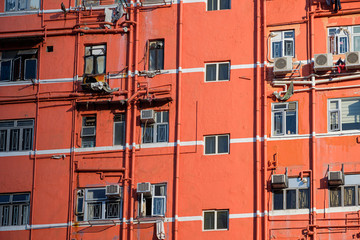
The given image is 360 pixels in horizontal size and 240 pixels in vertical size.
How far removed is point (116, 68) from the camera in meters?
35.0

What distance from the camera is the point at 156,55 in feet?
115

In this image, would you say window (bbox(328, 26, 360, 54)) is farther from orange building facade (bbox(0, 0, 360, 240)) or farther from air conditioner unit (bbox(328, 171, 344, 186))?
air conditioner unit (bbox(328, 171, 344, 186))

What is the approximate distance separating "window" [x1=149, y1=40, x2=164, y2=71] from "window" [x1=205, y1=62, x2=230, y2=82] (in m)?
1.70

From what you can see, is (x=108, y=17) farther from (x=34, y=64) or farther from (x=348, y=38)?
(x=348, y=38)

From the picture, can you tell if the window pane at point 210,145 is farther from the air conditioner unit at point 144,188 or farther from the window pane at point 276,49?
the window pane at point 276,49

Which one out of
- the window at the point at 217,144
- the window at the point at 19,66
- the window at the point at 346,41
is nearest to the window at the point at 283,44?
the window at the point at 346,41

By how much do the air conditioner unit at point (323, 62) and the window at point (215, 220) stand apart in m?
5.65

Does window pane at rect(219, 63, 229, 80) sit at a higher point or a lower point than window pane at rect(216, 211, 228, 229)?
higher

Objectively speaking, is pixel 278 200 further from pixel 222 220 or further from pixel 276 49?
pixel 276 49

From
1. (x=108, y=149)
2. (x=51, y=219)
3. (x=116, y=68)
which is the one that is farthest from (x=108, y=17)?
(x=51, y=219)

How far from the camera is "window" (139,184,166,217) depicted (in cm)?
3297

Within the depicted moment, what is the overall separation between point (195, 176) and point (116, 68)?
502cm

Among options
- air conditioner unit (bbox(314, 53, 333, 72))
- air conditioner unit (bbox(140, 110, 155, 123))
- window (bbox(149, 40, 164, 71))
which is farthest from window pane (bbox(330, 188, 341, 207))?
window (bbox(149, 40, 164, 71))

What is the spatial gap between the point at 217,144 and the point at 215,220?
8.59 feet
